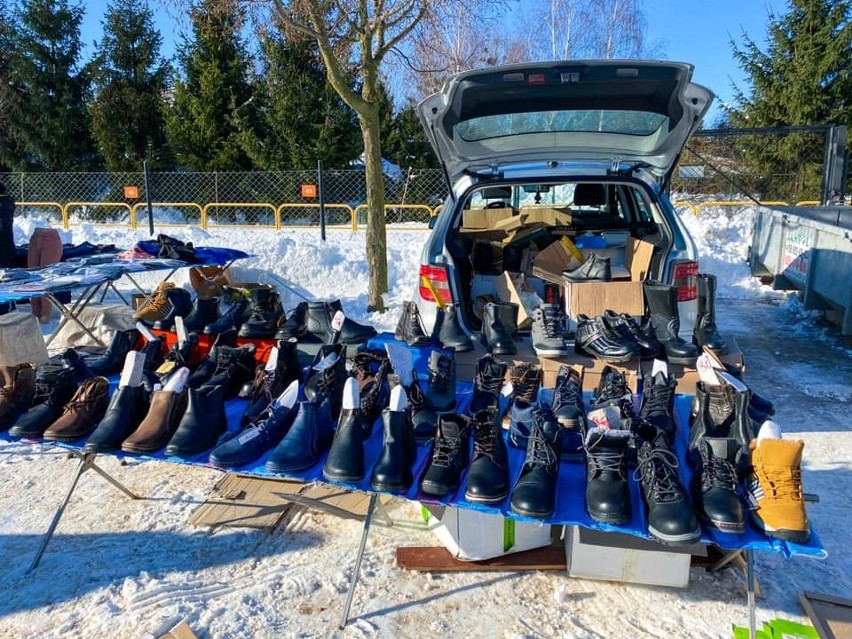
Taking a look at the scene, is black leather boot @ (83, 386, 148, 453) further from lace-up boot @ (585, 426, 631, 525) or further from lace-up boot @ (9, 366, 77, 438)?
lace-up boot @ (585, 426, 631, 525)

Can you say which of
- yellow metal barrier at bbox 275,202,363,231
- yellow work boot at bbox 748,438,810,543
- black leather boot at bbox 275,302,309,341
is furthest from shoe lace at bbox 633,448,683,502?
yellow metal barrier at bbox 275,202,363,231

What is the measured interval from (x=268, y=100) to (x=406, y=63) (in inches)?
338

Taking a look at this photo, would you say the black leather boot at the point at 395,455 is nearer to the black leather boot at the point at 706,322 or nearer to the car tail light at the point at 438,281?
the car tail light at the point at 438,281

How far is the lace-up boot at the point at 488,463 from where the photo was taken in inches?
82.3

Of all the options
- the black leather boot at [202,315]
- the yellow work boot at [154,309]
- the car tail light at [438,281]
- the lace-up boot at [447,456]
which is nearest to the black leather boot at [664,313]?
the car tail light at [438,281]

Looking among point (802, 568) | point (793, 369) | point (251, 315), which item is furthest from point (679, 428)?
point (793, 369)

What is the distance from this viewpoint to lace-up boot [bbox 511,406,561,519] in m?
2.01

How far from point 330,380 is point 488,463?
925 mm

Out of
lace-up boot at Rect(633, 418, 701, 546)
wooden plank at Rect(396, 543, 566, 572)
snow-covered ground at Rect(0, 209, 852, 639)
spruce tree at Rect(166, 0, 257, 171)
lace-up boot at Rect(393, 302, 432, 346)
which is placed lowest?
snow-covered ground at Rect(0, 209, 852, 639)

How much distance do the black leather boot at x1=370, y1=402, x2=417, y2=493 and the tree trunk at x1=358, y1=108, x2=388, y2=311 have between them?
497 centimetres

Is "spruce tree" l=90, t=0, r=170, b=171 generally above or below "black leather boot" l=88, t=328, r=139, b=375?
above

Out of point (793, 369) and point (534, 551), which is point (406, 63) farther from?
point (534, 551)

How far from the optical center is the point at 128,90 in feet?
54.5

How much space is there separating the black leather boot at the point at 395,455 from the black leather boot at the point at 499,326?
116 cm
